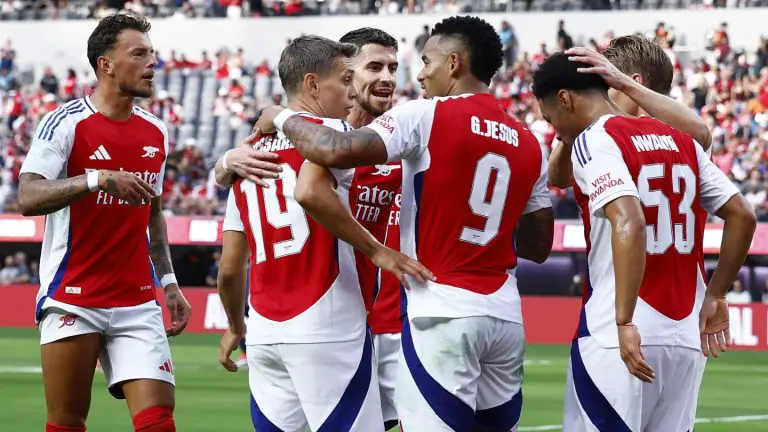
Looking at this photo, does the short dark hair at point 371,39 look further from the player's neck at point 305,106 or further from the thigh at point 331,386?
the thigh at point 331,386

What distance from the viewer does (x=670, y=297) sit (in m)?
5.80

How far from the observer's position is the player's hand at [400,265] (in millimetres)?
5641

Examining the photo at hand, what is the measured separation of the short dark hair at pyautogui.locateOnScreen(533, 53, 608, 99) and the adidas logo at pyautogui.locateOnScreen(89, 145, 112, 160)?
236 centimetres

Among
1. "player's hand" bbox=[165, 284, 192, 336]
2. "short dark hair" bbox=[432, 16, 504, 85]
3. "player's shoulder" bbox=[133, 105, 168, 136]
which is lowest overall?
"player's hand" bbox=[165, 284, 192, 336]

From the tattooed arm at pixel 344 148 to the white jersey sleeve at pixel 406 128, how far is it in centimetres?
4

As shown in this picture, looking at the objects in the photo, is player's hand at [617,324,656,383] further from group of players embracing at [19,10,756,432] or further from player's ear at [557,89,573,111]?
player's ear at [557,89,573,111]

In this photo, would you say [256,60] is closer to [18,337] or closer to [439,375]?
[18,337]

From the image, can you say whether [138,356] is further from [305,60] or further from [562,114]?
[562,114]

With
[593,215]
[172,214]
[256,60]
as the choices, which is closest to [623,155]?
[593,215]

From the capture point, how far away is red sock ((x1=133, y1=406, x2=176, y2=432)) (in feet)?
21.9

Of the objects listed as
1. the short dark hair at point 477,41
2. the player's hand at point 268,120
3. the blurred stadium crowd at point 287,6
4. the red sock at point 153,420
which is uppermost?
the short dark hair at point 477,41

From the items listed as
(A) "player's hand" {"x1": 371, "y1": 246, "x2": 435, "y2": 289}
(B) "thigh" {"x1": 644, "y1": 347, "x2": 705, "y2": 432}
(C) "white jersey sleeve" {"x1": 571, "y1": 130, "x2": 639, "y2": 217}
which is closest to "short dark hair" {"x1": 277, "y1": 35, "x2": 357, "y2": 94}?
(A) "player's hand" {"x1": 371, "y1": 246, "x2": 435, "y2": 289}

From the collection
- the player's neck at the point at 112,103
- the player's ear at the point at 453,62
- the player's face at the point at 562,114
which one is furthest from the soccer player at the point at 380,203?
the player's neck at the point at 112,103

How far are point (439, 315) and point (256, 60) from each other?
33507 millimetres
